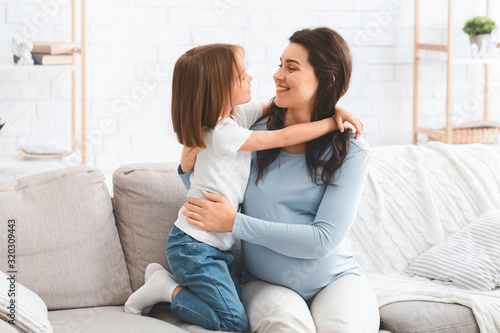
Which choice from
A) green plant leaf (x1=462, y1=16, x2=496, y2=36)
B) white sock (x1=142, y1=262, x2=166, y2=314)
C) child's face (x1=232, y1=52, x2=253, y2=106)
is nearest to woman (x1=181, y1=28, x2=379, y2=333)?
child's face (x1=232, y1=52, x2=253, y2=106)

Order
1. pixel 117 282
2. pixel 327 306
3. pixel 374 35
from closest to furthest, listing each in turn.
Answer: pixel 327 306, pixel 117 282, pixel 374 35

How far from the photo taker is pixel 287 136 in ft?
5.47

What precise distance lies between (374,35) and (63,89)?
1.76m

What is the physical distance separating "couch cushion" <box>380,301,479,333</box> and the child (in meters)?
0.40

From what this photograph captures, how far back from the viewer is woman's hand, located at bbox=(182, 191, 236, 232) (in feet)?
5.31

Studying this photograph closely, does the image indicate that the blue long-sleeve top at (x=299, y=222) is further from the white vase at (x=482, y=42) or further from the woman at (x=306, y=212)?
the white vase at (x=482, y=42)

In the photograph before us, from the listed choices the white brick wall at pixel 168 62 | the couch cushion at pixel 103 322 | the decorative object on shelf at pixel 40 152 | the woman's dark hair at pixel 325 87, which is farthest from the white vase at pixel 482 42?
the couch cushion at pixel 103 322

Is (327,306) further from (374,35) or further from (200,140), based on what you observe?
(374,35)

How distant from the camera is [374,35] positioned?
3578 millimetres

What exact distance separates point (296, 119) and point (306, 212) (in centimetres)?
28

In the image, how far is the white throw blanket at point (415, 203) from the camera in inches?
81.9

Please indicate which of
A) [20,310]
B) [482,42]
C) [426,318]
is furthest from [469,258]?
[482,42]

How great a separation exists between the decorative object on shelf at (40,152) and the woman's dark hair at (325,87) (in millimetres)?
1490

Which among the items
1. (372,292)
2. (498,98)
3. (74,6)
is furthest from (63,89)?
(498,98)
